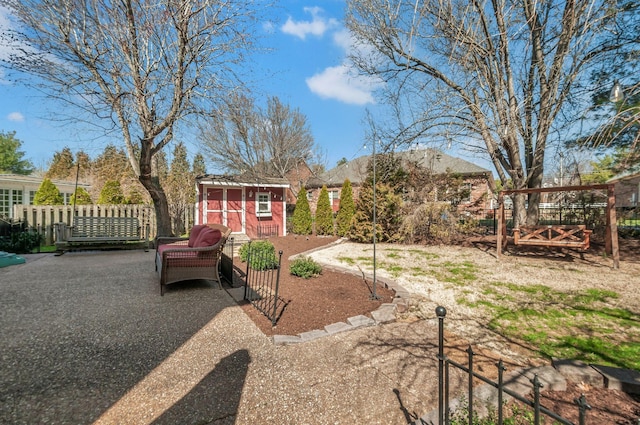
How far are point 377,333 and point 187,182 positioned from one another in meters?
13.6

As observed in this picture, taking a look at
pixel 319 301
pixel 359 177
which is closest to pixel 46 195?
pixel 319 301

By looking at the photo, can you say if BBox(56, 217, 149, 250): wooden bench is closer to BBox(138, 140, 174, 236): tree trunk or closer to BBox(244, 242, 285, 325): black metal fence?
BBox(138, 140, 174, 236): tree trunk

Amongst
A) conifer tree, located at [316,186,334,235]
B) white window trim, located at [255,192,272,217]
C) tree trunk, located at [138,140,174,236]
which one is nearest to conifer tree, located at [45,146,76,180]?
white window trim, located at [255,192,272,217]

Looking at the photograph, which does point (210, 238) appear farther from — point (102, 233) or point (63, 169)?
point (63, 169)

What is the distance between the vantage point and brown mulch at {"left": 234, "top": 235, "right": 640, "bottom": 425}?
2.02 meters

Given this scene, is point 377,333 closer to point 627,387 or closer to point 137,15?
point 627,387

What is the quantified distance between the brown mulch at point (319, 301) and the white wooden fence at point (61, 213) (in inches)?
308

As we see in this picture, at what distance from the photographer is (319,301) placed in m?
4.36

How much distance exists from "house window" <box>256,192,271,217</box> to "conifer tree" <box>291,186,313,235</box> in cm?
159

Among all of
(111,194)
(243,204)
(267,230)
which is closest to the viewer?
(243,204)

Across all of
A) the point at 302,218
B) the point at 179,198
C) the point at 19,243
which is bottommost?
the point at 19,243

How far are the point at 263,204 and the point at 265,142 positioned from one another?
993 cm

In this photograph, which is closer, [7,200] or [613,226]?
[613,226]

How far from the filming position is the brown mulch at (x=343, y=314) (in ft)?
6.62
